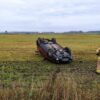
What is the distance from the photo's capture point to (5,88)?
29.0ft

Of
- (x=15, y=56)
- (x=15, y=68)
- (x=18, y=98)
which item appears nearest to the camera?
(x=18, y=98)

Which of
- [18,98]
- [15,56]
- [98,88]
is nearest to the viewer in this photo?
[18,98]

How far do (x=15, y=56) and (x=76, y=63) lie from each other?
445 centimetres

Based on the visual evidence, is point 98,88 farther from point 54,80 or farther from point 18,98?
point 18,98

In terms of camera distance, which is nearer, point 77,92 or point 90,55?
point 77,92

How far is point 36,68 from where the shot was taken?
1756 centimetres

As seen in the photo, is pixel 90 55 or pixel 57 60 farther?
pixel 90 55

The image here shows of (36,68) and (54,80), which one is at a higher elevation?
(54,80)

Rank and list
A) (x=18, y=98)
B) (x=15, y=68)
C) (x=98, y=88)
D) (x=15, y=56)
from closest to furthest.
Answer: (x=18, y=98), (x=98, y=88), (x=15, y=68), (x=15, y=56)

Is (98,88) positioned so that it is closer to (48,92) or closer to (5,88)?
(48,92)

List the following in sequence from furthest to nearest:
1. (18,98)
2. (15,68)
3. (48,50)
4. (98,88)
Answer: (48,50) < (15,68) < (98,88) < (18,98)

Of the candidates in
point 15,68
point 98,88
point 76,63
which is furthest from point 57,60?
point 98,88

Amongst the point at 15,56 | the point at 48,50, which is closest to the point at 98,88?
the point at 48,50

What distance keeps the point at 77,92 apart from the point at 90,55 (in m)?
14.5
